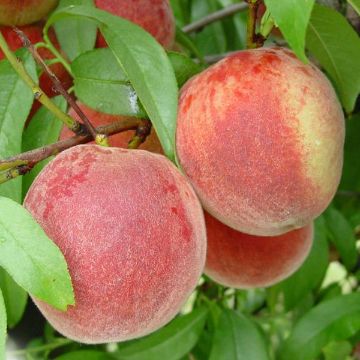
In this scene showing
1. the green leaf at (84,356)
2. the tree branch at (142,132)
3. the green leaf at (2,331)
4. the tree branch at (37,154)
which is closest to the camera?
the green leaf at (2,331)

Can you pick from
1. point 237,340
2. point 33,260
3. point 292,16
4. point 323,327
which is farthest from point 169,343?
point 292,16

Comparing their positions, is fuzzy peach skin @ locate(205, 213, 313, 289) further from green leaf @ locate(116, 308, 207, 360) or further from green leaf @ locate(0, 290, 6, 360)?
green leaf @ locate(0, 290, 6, 360)

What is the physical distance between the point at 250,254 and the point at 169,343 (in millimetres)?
303

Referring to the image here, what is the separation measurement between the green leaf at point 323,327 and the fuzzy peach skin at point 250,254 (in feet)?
0.64

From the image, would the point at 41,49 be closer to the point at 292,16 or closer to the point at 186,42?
the point at 186,42

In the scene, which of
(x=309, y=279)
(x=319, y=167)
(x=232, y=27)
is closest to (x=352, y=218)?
(x=309, y=279)

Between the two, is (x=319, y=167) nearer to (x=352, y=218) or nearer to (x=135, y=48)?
(x=135, y=48)

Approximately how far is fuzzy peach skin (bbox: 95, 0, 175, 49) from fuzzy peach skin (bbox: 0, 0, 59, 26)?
0.08 m

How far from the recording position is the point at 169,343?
4.17ft

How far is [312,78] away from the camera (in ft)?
2.79

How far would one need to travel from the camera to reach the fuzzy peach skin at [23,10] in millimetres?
1060

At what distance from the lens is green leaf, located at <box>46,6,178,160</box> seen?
2.68 ft

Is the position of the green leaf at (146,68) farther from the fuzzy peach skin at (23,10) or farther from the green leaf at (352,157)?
the green leaf at (352,157)

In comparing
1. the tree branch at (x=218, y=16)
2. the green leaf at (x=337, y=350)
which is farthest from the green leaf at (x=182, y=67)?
the green leaf at (x=337, y=350)
